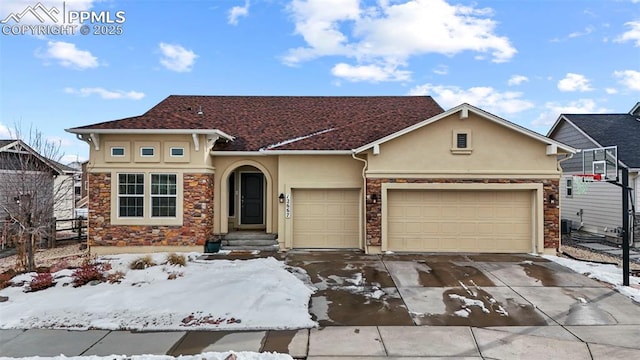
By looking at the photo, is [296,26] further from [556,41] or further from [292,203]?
[556,41]

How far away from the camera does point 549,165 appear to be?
10.9m

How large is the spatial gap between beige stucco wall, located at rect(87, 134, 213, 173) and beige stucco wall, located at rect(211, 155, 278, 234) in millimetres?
977

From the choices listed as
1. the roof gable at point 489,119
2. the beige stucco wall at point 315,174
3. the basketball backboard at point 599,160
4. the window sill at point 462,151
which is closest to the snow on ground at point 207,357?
the beige stucco wall at point 315,174

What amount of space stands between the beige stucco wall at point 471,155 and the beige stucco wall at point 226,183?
11.1ft

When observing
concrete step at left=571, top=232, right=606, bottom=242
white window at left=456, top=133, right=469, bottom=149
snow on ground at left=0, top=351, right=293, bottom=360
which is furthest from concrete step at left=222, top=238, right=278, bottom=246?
concrete step at left=571, top=232, right=606, bottom=242

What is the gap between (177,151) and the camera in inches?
440

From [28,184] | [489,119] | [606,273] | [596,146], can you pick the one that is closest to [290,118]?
[489,119]

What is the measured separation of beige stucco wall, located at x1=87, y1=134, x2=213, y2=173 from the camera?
11039mm

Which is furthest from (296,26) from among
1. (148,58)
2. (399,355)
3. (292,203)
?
(399,355)

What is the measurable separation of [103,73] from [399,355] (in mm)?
14613

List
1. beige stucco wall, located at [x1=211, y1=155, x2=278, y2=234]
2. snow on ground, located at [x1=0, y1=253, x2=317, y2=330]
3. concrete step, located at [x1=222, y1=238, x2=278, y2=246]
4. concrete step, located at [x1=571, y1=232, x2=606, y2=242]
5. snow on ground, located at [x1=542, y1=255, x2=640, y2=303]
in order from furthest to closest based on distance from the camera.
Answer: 1. concrete step, located at [x1=571, y1=232, x2=606, y2=242]
2. beige stucco wall, located at [x1=211, y1=155, x2=278, y2=234]
3. concrete step, located at [x1=222, y1=238, x2=278, y2=246]
4. snow on ground, located at [x1=542, y1=255, x2=640, y2=303]
5. snow on ground, located at [x1=0, y1=253, x2=317, y2=330]

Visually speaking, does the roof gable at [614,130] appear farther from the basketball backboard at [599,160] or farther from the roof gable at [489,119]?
the roof gable at [489,119]

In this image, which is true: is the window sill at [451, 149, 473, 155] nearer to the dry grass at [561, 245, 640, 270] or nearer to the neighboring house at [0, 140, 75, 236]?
the dry grass at [561, 245, 640, 270]

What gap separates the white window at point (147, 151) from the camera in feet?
36.4
